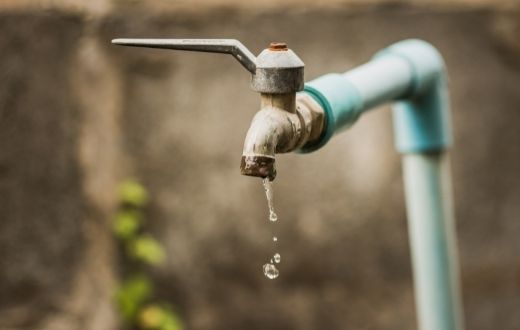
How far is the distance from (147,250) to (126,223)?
0.05 meters

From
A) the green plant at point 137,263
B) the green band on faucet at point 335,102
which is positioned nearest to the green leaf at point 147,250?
the green plant at point 137,263

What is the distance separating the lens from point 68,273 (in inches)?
51.0

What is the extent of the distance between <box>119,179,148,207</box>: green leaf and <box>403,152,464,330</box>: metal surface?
1.64 feet

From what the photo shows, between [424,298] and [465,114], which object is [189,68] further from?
[424,298]

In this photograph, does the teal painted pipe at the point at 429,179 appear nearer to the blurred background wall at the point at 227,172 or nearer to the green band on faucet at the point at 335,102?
the green band on faucet at the point at 335,102

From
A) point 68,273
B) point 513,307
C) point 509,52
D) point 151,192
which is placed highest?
point 509,52

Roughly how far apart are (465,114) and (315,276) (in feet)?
1.06

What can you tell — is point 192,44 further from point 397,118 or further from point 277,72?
point 397,118

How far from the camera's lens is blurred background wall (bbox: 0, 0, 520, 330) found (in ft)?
4.17

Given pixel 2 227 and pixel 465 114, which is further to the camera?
pixel 465 114

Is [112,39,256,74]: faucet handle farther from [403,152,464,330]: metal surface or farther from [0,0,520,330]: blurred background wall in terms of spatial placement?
[0,0,520,330]: blurred background wall

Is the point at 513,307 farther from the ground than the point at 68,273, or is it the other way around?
the point at 68,273

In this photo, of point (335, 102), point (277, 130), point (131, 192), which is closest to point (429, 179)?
point (335, 102)

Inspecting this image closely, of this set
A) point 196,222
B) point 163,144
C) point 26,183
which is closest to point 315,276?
point 196,222
